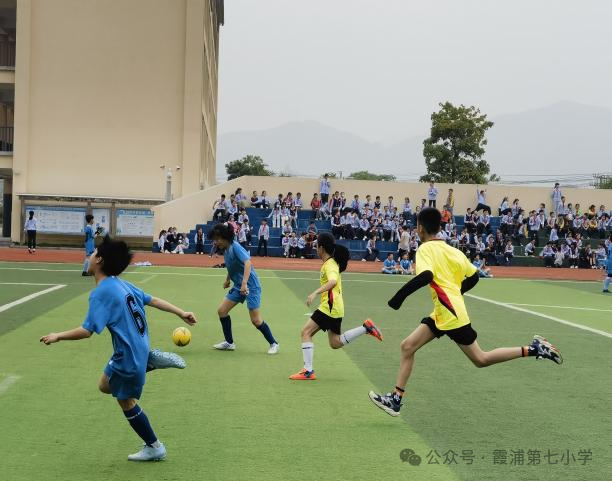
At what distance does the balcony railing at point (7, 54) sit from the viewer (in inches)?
1665

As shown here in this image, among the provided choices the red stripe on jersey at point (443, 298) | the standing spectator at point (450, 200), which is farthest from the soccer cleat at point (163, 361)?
the standing spectator at point (450, 200)

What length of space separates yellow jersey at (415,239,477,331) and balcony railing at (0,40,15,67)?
41333mm

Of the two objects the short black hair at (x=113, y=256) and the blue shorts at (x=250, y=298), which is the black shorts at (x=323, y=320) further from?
the short black hair at (x=113, y=256)

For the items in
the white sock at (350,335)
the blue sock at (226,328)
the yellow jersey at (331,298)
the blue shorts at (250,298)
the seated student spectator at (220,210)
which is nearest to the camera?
the yellow jersey at (331,298)

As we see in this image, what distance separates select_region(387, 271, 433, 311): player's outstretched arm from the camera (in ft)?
20.7

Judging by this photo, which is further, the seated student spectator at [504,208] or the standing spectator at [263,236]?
the seated student spectator at [504,208]

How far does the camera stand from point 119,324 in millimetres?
5297

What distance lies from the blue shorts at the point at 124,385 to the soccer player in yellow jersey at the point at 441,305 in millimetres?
2447

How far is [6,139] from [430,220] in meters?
42.1

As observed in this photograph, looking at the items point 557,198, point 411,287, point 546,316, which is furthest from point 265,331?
point 557,198

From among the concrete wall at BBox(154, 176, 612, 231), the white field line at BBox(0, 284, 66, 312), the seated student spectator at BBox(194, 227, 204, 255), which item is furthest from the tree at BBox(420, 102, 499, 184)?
the white field line at BBox(0, 284, 66, 312)

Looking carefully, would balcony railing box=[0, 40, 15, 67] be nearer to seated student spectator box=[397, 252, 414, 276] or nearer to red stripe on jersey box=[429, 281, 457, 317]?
seated student spectator box=[397, 252, 414, 276]

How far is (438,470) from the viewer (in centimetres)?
548

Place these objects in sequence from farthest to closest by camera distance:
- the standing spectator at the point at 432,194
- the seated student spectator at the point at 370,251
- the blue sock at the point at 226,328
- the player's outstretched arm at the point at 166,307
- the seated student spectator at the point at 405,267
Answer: the standing spectator at the point at 432,194 → the seated student spectator at the point at 370,251 → the seated student spectator at the point at 405,267 → the blue sock at the point at 226,328 → the player's outstretched arm at the point at 166,307
